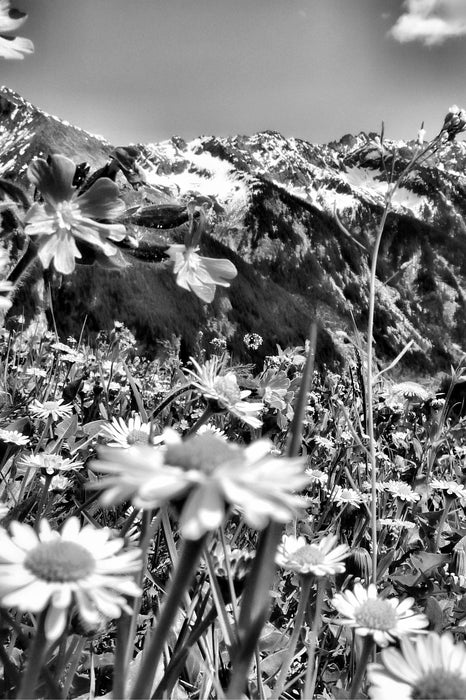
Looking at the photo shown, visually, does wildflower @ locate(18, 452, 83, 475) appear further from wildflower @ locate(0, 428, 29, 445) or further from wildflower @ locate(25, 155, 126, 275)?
wildflower @ locate(25, 155, 126, 275)

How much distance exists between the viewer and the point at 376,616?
2.33ft

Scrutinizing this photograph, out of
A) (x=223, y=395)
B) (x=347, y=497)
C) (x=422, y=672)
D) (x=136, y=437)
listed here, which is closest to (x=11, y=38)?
(x=223, y=395)

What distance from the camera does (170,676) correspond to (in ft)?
2.04

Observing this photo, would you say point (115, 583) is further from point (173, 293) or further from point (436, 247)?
point (436, 247)

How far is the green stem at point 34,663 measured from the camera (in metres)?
0.45

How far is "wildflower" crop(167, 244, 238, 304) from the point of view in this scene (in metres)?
0.79

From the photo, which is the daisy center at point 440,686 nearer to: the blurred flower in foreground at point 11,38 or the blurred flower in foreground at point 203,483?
the blurred flower in foreground at point 203,483

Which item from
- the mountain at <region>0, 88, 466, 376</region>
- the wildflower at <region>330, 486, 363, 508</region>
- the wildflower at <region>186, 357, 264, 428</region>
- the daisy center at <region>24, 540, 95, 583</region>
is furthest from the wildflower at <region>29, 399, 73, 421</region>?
the daisy center at <region>24, 540, 95, 583</region>

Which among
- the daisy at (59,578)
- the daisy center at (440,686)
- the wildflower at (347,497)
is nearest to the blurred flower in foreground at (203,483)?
the daisy at (59,578)

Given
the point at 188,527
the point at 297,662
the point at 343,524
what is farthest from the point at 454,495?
the point at 188,527

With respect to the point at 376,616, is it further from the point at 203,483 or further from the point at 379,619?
the point at 203,483

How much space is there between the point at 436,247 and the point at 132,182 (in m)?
47.3

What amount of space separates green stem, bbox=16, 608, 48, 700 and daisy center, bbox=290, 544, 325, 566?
414 mm

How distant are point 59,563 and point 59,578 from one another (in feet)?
0.04
